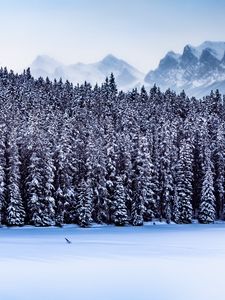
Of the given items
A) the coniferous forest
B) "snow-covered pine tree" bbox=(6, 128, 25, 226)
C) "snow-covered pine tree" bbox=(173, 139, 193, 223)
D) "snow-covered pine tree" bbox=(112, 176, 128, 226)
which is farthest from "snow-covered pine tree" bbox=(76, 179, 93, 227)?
"snow-covered pine tree" bbox=(173, 139, 193, 223)

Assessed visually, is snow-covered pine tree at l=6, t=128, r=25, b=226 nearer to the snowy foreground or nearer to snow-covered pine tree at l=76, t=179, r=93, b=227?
snow-covered pine tree at l=76, t=179, r=93, b=227

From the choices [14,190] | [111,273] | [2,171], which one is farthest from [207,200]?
[111,273]

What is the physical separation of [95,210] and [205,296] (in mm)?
51922

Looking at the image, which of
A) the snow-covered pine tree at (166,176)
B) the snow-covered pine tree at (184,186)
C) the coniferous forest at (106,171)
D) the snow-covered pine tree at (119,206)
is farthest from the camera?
the snow-covered pine tree at (166,176)

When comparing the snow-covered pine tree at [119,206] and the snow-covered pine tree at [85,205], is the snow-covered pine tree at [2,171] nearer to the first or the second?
the snow-covered pine tree at [85,205]

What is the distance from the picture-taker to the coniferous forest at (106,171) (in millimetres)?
63219

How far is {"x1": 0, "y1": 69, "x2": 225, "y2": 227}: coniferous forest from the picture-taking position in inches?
2489

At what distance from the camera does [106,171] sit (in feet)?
227

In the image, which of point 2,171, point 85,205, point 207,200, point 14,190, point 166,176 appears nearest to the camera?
point 14,190

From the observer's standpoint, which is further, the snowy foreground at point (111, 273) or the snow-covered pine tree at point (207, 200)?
the snow-covered pine tree at point (207, 200)

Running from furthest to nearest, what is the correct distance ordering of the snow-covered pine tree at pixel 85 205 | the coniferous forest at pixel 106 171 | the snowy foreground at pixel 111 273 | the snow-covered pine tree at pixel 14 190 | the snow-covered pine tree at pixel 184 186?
the snow-covered pine tree at pixel 184 186, the snow-covered pine tree at pixel 85 205, the coniferous forest at pixel 106 171, the snow-covered pine tree at pixel 14 190, the snowy foreground at pixel 111 273

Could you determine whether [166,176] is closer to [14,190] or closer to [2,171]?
[14,190]

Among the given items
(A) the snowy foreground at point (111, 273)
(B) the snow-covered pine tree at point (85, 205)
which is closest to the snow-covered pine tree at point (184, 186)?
(B) the snow-covered pine tree at point (85, 205)

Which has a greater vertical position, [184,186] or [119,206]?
[184,186]
